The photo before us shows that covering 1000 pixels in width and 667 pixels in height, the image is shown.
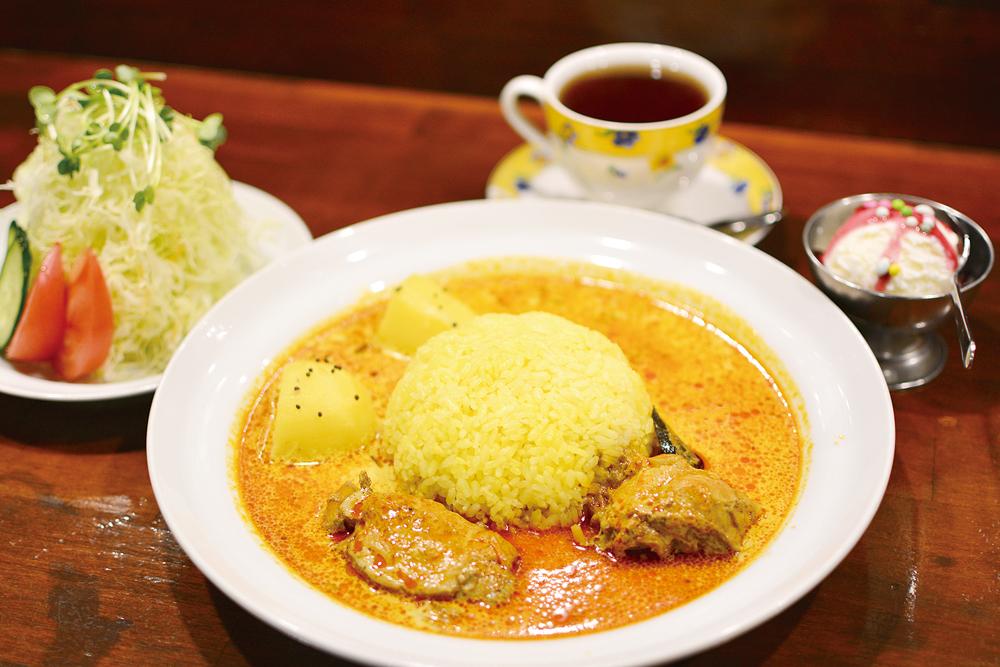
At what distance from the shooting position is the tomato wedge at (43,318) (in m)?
2.35

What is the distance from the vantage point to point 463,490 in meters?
2.04

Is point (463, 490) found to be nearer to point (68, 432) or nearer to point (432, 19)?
point (68, 432)

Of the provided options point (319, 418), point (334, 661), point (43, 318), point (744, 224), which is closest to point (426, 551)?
point (334, 661)

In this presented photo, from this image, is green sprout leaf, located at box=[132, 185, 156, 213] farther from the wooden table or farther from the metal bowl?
the metal bowl

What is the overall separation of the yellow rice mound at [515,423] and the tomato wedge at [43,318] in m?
0.96

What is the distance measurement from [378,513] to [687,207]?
1680mm

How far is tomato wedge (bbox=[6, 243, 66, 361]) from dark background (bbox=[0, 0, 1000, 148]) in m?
2.24

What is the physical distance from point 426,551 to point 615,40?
2.85 metres

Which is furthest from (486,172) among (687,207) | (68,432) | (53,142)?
(68,432)

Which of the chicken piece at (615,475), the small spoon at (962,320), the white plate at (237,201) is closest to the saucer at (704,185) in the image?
the small spoon at (962,320)

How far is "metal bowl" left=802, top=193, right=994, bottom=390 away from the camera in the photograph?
7.54 ft

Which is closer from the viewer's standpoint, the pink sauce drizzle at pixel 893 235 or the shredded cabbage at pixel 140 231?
the pink sauce drizzle at pixel 893 235

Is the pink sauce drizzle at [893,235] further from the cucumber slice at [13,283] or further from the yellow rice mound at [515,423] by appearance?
the cucumber slice at [13,283]

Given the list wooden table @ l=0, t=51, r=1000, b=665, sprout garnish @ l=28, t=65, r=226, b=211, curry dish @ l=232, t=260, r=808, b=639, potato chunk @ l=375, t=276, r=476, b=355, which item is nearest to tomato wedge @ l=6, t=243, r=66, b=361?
wooden table @ l=0, t=51, r=1000, b=665
